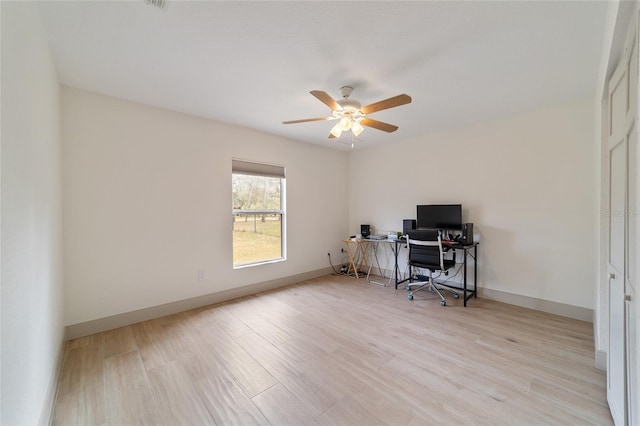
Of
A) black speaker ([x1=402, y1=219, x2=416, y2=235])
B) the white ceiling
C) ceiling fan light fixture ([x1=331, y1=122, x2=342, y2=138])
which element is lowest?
black speaker ([x1=402, y1=219, x2=416, y2=235])

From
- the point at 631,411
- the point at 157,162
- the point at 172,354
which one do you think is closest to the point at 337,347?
the point at 172,354

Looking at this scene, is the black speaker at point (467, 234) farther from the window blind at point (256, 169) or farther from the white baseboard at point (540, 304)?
the window blind at point (256, 169)

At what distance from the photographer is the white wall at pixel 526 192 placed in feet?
9.30

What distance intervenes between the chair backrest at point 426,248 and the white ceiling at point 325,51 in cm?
164

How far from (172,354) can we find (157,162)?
6.93ft

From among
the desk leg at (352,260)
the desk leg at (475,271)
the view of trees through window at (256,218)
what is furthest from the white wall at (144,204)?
the desk leg at (475,271)

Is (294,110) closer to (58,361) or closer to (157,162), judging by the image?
(157,162)

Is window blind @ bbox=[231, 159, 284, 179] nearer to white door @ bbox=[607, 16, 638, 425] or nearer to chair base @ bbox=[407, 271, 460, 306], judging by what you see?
chair base @ bbox=[407, 271, 460, 306]

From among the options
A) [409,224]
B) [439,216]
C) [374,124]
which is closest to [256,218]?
[374,124]

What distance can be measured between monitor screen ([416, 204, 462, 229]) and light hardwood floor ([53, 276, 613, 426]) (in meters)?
1.25

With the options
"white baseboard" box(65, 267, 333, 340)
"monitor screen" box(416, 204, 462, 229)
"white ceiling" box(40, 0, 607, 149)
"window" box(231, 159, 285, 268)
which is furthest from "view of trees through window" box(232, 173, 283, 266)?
"monitor screen" box(416, 204, 462, 229)

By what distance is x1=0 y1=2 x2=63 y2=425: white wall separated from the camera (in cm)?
99

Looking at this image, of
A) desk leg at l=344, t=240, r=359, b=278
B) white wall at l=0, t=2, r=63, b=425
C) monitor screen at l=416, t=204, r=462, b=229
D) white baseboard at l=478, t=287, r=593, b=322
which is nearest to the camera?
white wall at l=0, t=2, r=63, b=425

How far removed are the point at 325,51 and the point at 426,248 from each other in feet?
9.09
